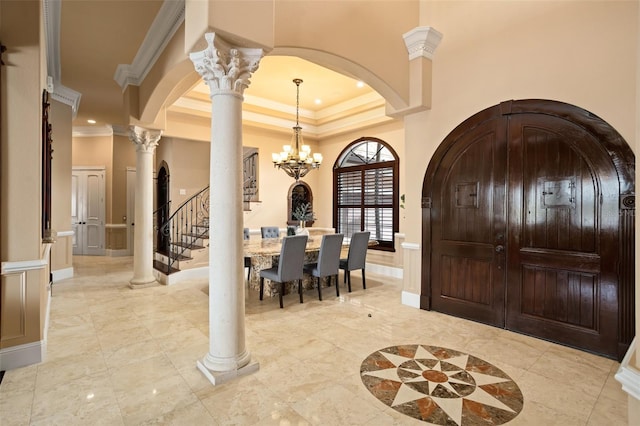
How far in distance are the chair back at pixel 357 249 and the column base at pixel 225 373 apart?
289 cm

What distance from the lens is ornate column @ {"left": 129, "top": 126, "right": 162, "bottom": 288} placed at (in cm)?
551

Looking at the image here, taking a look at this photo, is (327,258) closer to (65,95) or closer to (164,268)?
(164,268)

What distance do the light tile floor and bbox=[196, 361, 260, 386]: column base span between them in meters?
0.04

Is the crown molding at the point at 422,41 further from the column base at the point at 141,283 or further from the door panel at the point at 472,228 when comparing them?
the column base at the point at 141,283

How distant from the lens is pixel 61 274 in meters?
6.11

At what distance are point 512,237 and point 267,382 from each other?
9.62 ft

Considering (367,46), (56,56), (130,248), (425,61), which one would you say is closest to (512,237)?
(425,61)

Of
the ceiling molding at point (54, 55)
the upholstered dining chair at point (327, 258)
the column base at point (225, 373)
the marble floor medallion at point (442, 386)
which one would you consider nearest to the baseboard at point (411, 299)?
the upholstered dining chair at point (327, 258)

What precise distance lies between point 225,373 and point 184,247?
14.7 feet

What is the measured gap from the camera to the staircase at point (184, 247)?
6.04 m

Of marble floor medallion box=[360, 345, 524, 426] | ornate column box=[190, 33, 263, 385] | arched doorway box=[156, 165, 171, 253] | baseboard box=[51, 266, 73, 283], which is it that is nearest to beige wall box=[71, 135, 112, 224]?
arched doorway box=[156, 165, 171, 253]

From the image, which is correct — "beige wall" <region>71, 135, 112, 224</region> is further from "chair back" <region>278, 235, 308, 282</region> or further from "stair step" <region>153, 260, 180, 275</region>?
"chair back" <region>278, 235, 308, 282</region>

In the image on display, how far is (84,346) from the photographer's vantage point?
126 inches

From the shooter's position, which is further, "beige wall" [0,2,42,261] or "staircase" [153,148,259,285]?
"staircase" [153,148,259,285]
